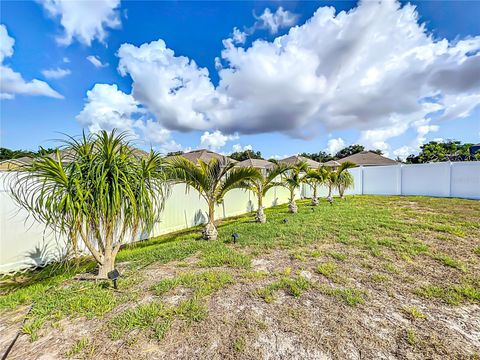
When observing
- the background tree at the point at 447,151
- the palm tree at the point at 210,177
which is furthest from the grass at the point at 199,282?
the background tree at the point at 447,151

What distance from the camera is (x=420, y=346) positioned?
1.92 m

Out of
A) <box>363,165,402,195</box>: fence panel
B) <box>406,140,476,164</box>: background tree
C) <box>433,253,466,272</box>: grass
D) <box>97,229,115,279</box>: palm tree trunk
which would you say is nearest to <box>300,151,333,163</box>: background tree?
<box>406,140,476,164</box>: background tree

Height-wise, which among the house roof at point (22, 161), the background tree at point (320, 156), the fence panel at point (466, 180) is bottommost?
the fence panel at point (466, 180)

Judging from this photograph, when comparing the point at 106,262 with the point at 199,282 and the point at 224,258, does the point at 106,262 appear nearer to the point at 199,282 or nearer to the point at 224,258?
the point at 199,282

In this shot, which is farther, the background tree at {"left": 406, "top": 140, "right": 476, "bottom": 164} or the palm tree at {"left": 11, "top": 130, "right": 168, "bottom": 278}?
the background tree at {"left": 406, "top": 140, "right": 476, "bottom": 164}

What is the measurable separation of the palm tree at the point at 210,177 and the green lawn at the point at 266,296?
104cm

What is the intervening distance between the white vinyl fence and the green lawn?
44 cm

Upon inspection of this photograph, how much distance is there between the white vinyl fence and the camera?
13.6 ft

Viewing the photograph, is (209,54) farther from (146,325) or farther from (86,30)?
(146,325)

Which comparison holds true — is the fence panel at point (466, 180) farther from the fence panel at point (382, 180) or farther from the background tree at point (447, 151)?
the background tree at point (447, 151)

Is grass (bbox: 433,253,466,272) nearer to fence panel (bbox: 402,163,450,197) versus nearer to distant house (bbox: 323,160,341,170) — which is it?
fence panel (bbox: 402,163,450,197)

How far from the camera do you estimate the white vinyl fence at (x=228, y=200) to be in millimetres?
4141

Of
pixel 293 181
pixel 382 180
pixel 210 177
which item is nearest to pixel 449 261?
pixel 210 177

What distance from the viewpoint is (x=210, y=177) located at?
5773 mm
